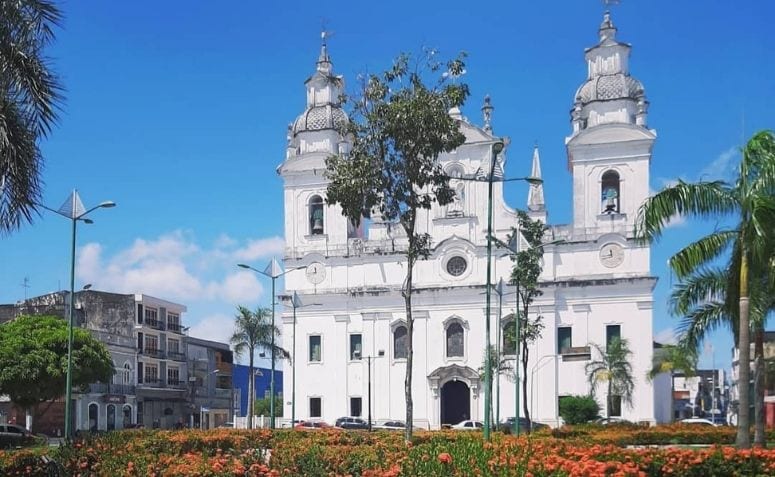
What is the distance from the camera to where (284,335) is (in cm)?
6303

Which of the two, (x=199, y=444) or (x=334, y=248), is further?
(x=334, y=248)

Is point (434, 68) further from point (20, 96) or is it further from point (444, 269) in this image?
point (444, 269)

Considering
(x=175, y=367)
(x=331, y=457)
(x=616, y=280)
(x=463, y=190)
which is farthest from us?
(x=175, y=367)

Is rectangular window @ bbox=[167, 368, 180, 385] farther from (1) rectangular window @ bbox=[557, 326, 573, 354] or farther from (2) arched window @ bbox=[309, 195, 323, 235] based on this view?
(1) rectangular window @ bbox=[557, 326, 573, 354]

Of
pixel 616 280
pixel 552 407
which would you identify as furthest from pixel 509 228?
pixel 552 407

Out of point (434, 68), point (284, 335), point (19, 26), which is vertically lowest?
point (284, 335)

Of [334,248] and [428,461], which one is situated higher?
[334,248]

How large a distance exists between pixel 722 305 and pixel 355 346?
39.7 metres

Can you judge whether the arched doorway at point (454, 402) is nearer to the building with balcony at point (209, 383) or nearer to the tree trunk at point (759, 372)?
the building with balcony at point (209, 383)

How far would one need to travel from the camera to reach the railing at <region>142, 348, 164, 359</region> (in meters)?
63.4

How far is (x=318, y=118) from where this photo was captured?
62.8 m

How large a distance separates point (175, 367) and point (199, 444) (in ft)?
157

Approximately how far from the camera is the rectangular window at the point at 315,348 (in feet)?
204

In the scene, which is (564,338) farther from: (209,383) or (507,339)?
(209,383)
